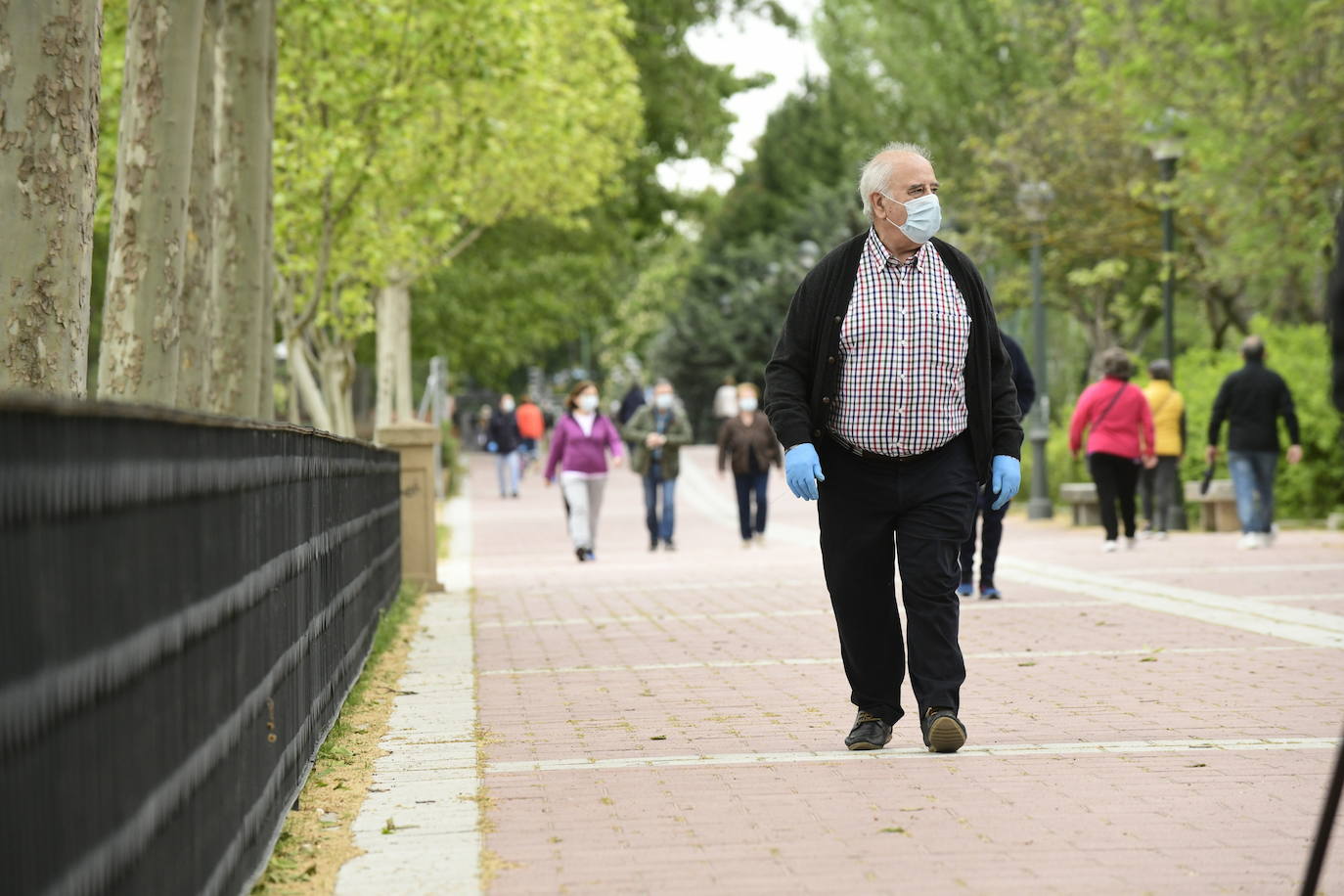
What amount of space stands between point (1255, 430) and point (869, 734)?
42.1 feet

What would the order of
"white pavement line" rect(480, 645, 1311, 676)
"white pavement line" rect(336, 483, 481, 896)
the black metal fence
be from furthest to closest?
"white pavement line" rect(480, 645, 1311, 676)
"white pavement line" rect(336, 483, 481, 896)
the black metal fence

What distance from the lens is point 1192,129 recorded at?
25.4 m

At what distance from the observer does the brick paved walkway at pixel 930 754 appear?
5.13 m

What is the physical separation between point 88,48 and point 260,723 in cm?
287

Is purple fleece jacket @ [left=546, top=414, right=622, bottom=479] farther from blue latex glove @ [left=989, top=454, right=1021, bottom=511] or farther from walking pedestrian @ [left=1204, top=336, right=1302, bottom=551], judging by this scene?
blue latex glove @ [left=989, top=454, right=1021, bottom=511]

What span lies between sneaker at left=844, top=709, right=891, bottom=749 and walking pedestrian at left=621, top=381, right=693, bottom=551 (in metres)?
15.6

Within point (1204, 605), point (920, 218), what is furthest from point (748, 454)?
point (920, 218)

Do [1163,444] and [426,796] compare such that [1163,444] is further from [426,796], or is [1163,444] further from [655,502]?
[426,796]

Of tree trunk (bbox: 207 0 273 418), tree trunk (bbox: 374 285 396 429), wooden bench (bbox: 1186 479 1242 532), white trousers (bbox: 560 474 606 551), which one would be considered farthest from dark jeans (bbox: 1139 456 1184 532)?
tree trunk (bbox: 374 285 396 429)

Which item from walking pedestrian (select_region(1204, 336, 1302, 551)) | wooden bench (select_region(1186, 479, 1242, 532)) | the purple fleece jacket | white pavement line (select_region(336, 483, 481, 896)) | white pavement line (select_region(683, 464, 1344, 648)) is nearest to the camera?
white pavement line (select_region(336, 483, 481, 896))

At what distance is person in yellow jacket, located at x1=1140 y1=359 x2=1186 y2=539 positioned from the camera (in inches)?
816

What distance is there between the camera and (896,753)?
6.98 metres

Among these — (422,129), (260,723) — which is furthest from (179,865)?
(422,129)

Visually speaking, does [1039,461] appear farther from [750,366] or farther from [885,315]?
[750,366]
